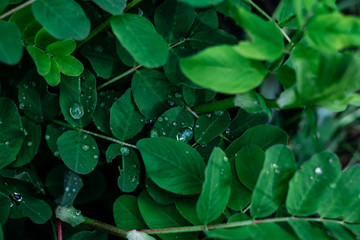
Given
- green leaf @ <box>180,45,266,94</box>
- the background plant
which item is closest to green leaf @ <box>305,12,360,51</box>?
the background plant

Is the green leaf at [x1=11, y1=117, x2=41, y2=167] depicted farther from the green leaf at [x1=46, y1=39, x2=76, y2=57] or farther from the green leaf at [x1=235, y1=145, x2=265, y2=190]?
the green leaf at [x1=235, y1=145, x2=265, y2=190]

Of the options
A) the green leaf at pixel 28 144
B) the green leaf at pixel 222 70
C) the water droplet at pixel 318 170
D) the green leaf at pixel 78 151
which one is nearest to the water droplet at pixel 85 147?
the green leaf at pixel 78 151

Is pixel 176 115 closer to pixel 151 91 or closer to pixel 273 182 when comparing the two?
pixel 151 91

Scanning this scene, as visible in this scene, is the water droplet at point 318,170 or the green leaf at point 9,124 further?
the green leaf at point 9,124

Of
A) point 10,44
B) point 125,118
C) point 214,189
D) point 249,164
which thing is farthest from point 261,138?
point 10,44

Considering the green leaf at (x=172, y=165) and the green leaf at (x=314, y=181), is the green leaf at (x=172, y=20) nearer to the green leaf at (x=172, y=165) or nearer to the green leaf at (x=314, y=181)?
the green leaf at (x=172, y=165)

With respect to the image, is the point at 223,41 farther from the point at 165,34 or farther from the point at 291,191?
the point at 291,191
